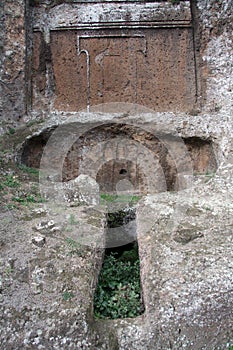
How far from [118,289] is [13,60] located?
6980mm

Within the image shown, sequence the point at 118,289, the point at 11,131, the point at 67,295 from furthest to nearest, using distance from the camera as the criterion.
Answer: the point at 11,131 < the point at 118,289 < the point at 67,295

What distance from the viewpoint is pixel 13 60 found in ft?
33.4

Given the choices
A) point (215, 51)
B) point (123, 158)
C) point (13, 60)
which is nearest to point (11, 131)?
point (13, 60)

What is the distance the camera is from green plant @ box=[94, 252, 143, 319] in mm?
5480

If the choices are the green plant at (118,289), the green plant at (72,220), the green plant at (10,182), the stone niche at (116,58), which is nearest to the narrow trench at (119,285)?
the green plant at (118,289)

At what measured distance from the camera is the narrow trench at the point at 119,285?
5488 mm

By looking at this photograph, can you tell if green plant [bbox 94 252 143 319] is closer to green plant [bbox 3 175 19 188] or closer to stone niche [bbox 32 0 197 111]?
green plant [bbox 3 175 19 188]

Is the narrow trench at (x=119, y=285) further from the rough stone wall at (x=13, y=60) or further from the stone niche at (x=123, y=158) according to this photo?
the rough stone wall at (x=13, y=60)

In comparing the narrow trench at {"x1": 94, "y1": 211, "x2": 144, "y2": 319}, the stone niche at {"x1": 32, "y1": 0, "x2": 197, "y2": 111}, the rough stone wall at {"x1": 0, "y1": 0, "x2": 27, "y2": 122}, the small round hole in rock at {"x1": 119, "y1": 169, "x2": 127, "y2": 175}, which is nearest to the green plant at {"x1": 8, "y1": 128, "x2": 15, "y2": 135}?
the rough stone wall at {"x1": 0, "y1": 0, "x2": 27, "y2": 122}

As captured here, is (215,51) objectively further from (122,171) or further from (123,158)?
(122,171)

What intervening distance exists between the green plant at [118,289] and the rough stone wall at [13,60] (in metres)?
5.29

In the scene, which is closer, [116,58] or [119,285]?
[119,285]

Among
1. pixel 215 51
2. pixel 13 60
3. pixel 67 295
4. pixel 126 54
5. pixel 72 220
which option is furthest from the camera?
pixel 126 54

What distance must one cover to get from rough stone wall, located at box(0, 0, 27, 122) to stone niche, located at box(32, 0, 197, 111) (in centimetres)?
50
